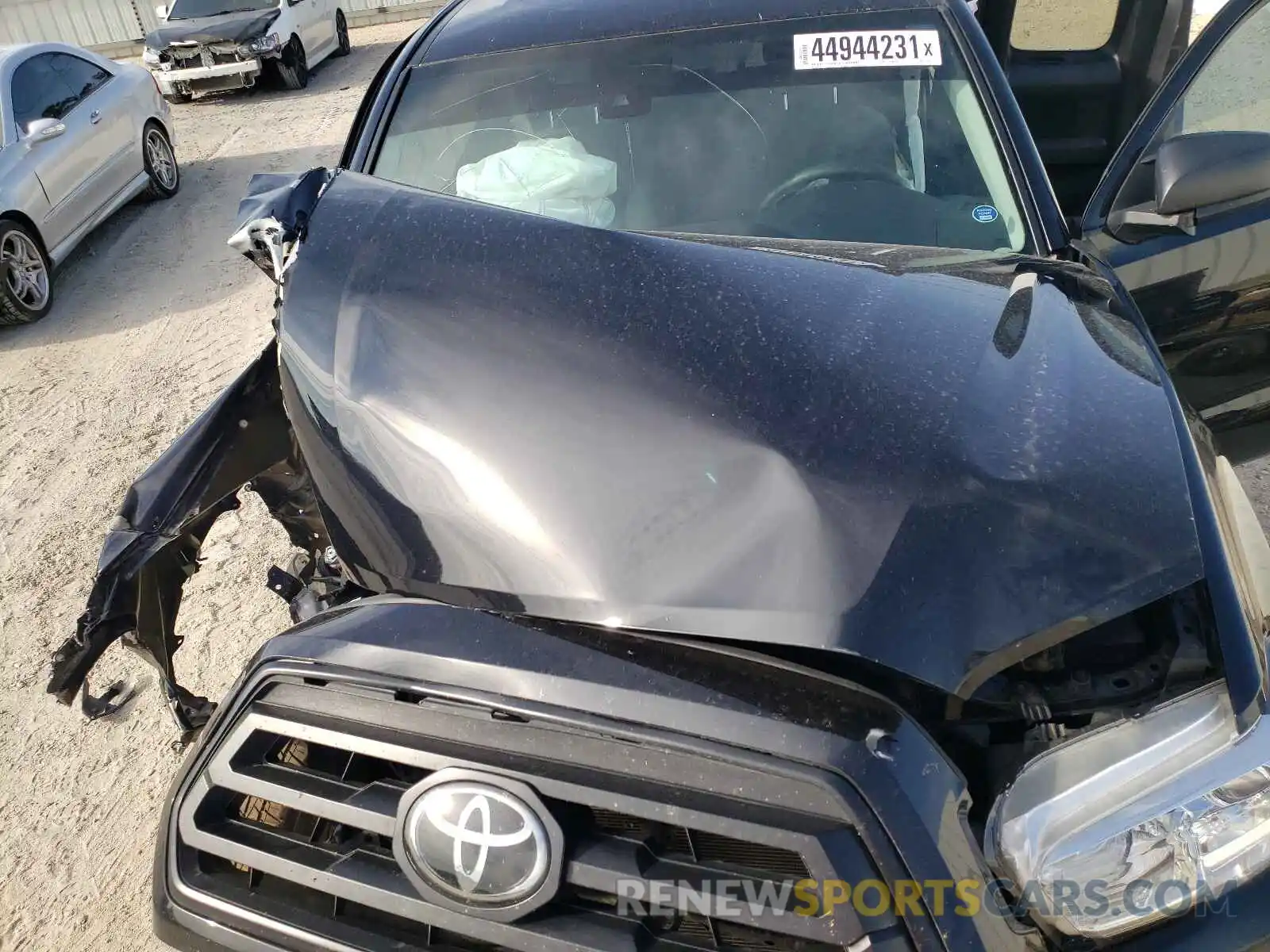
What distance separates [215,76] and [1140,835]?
1287 centimetres

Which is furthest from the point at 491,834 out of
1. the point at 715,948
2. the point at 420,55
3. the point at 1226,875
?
the point at 420,55

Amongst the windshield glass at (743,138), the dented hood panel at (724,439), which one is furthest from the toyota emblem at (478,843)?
the windshield glass at (743,138)

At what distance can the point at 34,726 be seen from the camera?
3.10m

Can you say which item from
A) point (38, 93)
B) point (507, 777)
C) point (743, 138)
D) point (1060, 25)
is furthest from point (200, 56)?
point (507, 777)

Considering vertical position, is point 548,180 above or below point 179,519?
above

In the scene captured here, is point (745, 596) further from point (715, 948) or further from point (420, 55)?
point (420, 55)

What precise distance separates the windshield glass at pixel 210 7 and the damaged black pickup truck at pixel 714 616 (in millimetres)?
11627

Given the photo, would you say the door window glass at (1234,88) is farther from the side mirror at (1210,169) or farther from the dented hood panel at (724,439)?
the dented hood panel at (724,439)

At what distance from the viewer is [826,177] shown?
2.41 metres

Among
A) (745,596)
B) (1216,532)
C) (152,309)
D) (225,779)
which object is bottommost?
(152,309)

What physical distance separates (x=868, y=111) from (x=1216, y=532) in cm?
153

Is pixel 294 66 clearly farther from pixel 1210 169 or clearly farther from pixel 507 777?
pixel 507 777

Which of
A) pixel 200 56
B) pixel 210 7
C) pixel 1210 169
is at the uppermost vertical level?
pixel 1210 169

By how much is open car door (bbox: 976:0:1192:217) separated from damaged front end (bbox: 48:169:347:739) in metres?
3.54
